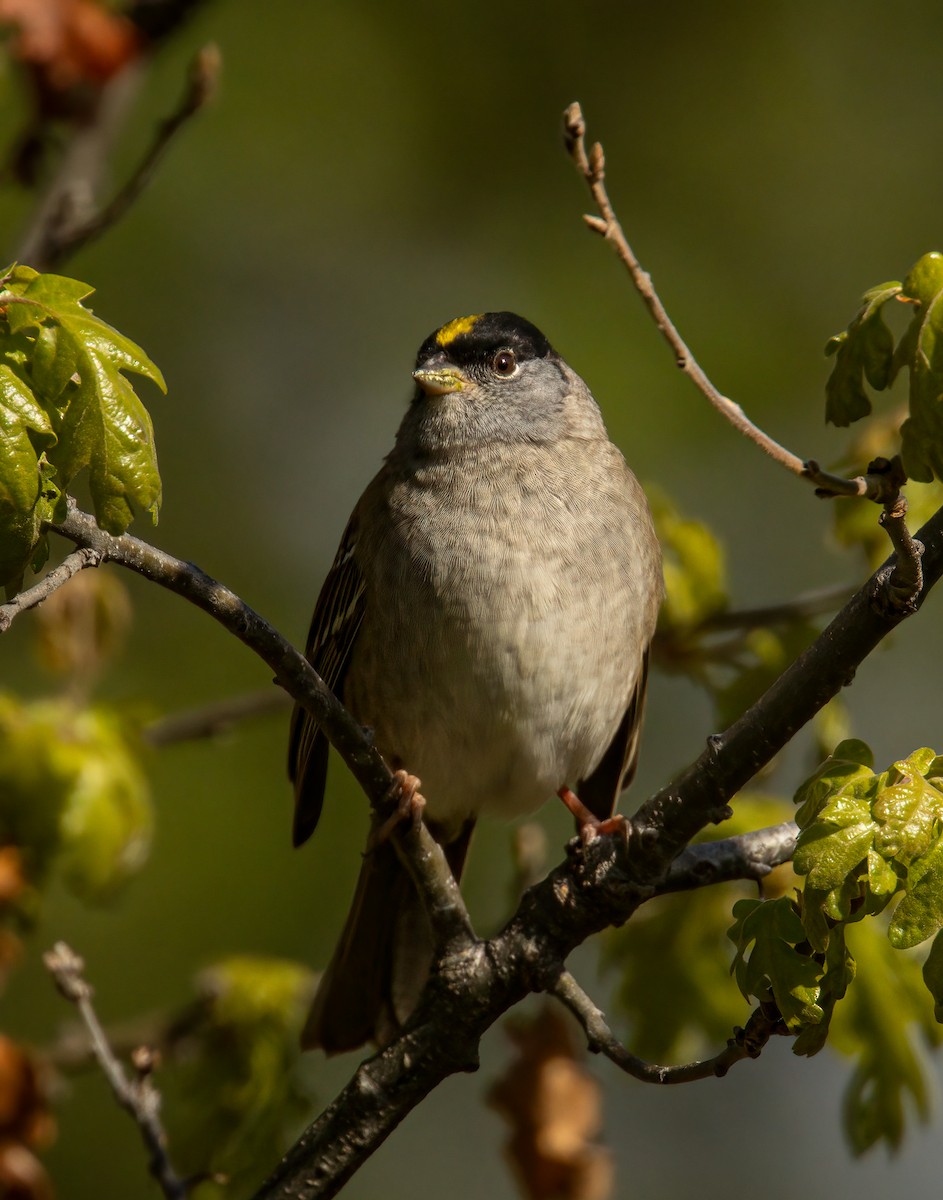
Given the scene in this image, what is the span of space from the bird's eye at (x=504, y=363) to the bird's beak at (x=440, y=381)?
0.15 meters

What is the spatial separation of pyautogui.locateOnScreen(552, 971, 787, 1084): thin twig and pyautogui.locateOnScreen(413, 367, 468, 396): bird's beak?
2096 millimetres

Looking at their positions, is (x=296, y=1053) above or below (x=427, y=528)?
below

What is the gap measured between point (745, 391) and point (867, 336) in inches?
234

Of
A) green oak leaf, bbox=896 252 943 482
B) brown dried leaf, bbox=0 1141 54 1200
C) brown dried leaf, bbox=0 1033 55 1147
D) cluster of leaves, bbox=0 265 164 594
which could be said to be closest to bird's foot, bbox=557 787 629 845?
brown dried leaf, bbox=0 1033 55 1147

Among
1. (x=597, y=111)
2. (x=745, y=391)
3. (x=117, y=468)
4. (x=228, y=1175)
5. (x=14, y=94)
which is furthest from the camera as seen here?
(x=597, y=111)

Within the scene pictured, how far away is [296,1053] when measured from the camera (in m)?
4.25

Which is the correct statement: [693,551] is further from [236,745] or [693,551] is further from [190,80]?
[236,745]

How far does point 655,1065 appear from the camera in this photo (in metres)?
3.13

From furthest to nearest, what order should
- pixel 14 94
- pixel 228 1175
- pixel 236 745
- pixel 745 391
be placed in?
1. pixel 745 391
2. pixel 236 745
3. pixel 14 94
4. pixel 228 1175

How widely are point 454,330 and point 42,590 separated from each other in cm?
273

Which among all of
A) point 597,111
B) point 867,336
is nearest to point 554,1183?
point 867,336

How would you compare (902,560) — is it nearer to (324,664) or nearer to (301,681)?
(301,681)

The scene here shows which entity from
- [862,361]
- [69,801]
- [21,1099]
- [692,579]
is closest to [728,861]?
[862,361]

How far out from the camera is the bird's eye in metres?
4.93
